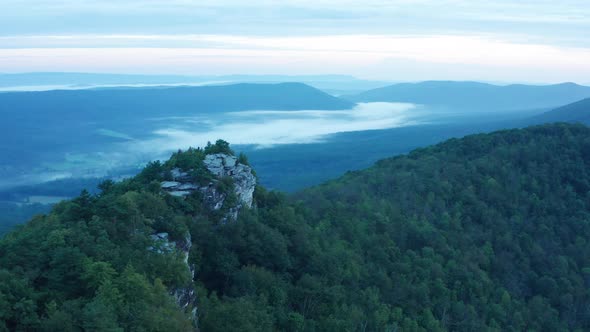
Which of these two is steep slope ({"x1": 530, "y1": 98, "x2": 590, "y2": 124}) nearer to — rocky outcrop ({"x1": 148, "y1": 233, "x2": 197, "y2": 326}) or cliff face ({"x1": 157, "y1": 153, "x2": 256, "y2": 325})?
cliff face ({"x1": 157, "y1": 153, "x2": 256, "y2": 325})

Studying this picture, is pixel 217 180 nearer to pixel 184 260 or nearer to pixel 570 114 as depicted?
pixel 184 260

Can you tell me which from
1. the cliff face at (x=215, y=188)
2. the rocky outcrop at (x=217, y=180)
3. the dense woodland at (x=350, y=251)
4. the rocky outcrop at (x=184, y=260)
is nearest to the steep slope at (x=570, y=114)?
the dense woodland at (x=350, y=251)

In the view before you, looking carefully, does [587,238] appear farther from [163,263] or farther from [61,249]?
[61,249]

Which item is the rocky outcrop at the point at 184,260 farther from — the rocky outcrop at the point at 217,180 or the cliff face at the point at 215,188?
the rocky outcrop at the point at 217,180

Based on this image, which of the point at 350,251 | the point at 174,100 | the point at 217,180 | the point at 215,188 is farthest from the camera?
the point at 174,100

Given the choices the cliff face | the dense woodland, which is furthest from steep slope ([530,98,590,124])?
the cliff face

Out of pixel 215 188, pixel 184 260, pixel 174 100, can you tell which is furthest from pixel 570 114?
pixel 174 100
